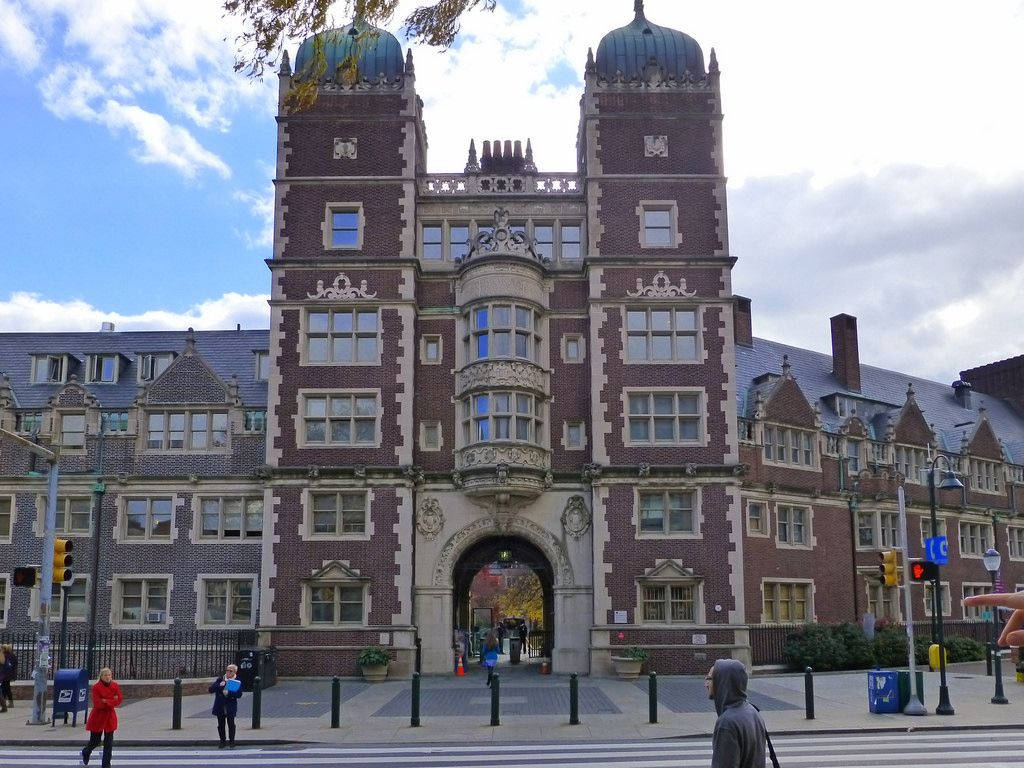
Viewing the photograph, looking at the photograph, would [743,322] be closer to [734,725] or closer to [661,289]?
[661,289]

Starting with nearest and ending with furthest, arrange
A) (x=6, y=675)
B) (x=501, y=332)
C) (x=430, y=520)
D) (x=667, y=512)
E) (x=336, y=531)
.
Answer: (x=6, y=675), (x=336, y=531), (x=667, y=512), (x=430, y=520), (x=501, y=332)

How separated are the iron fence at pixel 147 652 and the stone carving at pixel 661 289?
1750cm

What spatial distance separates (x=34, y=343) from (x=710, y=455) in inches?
1138

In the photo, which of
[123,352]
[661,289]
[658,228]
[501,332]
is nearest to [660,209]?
[658,228]

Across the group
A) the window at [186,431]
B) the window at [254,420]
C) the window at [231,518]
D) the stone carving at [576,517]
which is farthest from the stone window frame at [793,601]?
the window at [186,431]

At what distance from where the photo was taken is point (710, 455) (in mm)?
37344

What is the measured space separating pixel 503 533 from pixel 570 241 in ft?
35.1

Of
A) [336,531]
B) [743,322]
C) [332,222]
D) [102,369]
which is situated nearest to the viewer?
[336,531]

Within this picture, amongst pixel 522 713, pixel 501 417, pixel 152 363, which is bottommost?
pixel 522 713

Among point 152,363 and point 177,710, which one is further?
point 152,363

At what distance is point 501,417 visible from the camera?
121ft

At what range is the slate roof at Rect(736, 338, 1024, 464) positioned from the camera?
47031mm

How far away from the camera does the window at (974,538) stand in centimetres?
5034

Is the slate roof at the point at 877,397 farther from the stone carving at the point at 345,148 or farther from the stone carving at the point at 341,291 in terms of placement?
the stone carving at the point at 345,148
